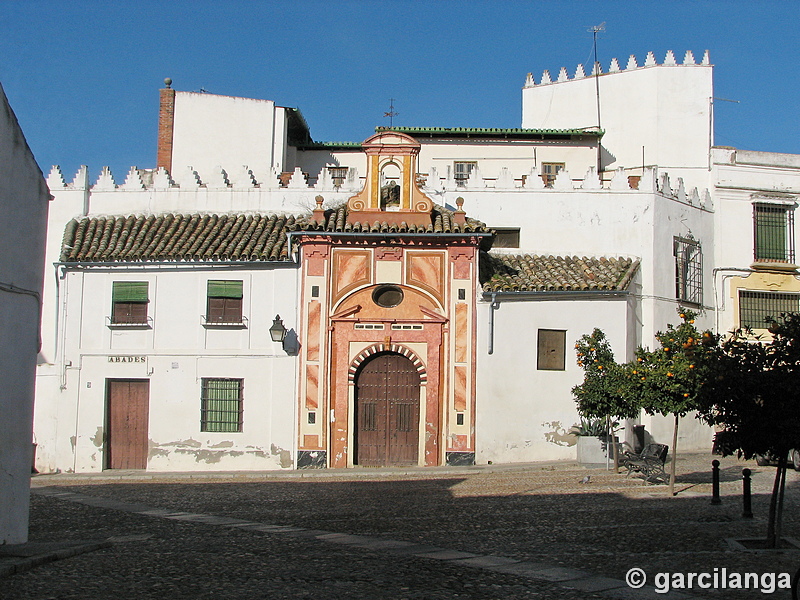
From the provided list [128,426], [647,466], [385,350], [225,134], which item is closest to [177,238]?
[128,426]

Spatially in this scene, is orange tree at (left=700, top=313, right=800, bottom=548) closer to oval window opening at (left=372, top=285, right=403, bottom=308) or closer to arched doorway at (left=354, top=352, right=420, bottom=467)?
arched doorway at (left=354, top=352, right=420, bottom=467)

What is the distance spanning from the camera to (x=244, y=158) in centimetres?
3184

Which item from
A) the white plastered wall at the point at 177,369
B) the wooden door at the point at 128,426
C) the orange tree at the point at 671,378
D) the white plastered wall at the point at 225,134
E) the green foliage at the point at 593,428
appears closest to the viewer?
the orange tree at the point at 671,378

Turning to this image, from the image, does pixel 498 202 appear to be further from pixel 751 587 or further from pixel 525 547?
pixel 751 587

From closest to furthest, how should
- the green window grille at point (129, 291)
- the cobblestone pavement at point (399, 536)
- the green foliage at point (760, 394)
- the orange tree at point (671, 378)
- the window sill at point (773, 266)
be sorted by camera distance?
the cobblestone pavement at point (399, 536) → the green foliage at point (760, 394) → the orange tree at point (671, 378) → the green window grille at point (129, 291) → the window sill at point (773, 266)

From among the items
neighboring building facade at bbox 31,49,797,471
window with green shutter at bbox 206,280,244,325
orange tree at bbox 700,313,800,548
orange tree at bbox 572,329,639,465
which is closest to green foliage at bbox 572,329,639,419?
orange tree at bbox 572,329,639,465

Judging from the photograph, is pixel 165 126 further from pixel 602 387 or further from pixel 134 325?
pixel 602 387

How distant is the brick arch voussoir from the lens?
2397 cm

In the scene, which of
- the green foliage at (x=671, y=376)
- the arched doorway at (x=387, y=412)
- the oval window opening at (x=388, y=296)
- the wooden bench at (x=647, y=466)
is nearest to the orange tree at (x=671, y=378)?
the green foliage at (x=671, y=376)

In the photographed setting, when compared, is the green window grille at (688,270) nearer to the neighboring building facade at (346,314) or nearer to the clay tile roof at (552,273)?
the neighboring building facade at (346,314)

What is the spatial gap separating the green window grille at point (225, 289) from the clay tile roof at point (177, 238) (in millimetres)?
675

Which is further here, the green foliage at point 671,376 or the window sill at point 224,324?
the window sill at point 224,324

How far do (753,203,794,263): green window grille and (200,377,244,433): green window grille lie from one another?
16.6m

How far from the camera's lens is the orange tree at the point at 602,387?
18797 mm
